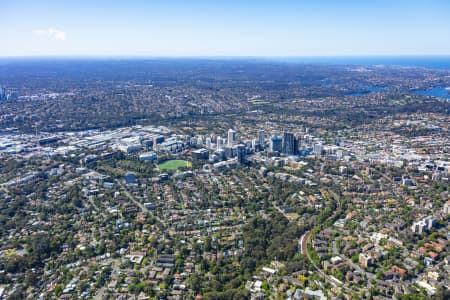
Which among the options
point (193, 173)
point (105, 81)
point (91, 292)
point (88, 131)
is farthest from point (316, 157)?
point (105, 81)

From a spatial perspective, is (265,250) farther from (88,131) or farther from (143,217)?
(88,131)

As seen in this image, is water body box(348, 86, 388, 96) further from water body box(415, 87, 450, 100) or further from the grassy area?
the grassy area

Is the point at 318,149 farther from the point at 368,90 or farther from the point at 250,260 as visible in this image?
the point at 368,90

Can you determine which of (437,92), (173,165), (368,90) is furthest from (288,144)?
(437,92)

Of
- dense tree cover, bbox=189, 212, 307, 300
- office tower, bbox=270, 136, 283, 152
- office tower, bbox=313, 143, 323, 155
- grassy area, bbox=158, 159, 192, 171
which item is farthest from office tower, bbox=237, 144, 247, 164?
dense tree cover, bbox=189, 212, 307, 300

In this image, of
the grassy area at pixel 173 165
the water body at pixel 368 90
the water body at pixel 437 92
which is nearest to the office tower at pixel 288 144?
the grassy area at pixel 173 165

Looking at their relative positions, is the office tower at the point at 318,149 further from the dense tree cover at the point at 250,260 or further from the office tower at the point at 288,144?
the dense tree cover at the point at 250,260
